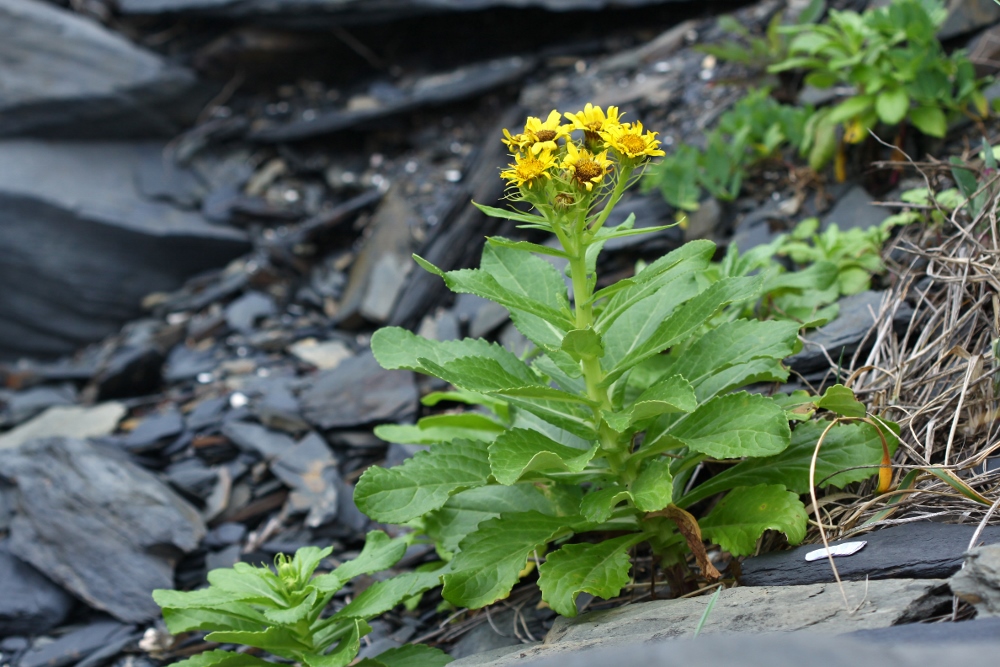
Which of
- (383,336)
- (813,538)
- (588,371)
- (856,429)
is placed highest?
(383,336)

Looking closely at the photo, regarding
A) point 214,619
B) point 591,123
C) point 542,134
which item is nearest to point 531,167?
point 542,134

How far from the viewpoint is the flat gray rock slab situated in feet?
5.22

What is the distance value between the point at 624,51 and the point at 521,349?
3.19 meters

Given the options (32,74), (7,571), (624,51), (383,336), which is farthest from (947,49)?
(32,74)

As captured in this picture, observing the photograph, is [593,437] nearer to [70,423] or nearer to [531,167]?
[531,167]

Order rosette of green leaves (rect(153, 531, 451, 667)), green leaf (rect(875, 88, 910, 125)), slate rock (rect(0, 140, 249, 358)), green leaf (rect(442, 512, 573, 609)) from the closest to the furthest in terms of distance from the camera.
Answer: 1. green leaf (rect(442, 512, 573, 609))
2. rosette of green leaves (rect(153, 531, 451, 667))
3. green leaf (rect(875, 88, 910, 125))
4. slate rock (rect(0, 140, 249, 358))

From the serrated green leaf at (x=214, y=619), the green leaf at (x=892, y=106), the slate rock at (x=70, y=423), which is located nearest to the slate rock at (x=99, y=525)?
the slate rock at (x=70, y=423)

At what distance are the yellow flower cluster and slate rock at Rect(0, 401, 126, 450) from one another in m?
3.20

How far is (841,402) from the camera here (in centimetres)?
205

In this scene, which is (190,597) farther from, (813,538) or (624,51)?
(624,51)

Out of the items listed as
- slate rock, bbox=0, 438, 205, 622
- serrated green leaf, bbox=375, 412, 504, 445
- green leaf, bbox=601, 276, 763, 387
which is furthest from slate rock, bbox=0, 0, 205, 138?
green leaf, bbox=601, 276, 763, 387

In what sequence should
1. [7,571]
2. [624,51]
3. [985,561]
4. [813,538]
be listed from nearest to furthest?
1. [985,561]
2. [813,538]
3. [7,571]
4. [624,51]

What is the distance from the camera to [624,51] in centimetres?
574

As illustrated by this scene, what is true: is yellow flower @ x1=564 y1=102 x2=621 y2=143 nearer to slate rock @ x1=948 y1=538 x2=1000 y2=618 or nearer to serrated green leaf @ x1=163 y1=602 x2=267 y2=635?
slate rock @ x1=948 y1=538 x2=1000 y2=618
